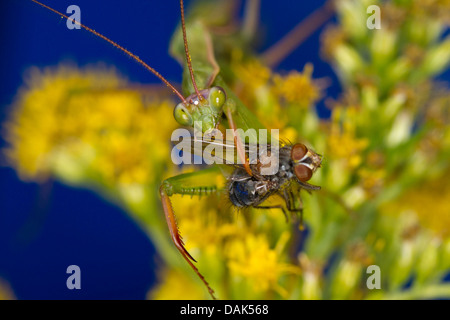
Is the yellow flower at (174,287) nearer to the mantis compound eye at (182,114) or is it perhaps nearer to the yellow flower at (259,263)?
the yellow flower at (259,263)

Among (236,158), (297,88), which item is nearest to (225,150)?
(236,158)

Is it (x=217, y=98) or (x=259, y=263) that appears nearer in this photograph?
(x=217, y=98)

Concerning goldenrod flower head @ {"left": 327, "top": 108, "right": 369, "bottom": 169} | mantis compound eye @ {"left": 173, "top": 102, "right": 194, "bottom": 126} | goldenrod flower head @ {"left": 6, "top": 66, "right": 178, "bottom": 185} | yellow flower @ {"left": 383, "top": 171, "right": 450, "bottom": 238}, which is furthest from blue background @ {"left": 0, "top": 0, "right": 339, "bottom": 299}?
mantis compound eye @ {"left": 173, "top": 102, "right": 194, "bottom": 126}

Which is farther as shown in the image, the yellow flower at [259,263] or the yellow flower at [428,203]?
the yellow flower at [428,203]

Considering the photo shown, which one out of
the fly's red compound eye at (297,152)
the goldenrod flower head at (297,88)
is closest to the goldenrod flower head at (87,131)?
the goldenrod flower head at (297,88)

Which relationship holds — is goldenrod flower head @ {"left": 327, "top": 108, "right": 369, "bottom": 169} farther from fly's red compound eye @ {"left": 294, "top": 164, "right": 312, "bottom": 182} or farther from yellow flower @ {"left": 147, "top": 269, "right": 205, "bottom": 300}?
yellow flower @ {"left": 147, "top": 269, "right": 205, "bottom": 300}

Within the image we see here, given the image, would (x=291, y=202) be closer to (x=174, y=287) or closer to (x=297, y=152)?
(x=297, y=152)
